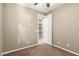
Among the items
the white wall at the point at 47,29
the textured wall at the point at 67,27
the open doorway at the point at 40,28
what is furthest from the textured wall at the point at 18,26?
the textured wall at the point at 67,27

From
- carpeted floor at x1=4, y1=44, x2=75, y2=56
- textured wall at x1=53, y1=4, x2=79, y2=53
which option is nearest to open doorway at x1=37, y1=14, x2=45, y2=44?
carpeted floor at x1=4, y1=44, x2=75, y2=56

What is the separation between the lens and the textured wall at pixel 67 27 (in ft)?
7.35

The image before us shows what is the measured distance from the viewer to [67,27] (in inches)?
90.0

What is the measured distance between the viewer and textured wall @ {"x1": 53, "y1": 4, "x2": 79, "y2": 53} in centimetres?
224

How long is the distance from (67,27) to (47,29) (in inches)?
16.6

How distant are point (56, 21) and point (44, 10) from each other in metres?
0.35

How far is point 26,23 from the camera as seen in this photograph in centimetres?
230

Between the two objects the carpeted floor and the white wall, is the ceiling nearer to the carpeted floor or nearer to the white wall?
the white wall

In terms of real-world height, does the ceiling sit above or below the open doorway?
above

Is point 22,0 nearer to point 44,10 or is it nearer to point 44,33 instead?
point 44,10

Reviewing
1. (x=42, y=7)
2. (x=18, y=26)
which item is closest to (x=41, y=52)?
(x=18, y=26)

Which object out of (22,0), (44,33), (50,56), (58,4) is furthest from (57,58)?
(22,0)

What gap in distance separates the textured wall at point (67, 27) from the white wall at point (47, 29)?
88mm

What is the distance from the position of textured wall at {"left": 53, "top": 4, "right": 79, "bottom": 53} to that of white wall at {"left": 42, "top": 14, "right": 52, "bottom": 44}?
9cm
